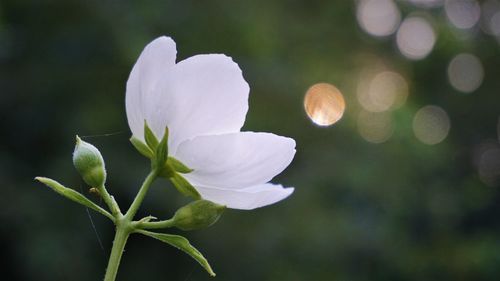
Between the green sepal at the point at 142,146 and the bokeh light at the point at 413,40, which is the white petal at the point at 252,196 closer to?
the green sepal at the point at 142,146

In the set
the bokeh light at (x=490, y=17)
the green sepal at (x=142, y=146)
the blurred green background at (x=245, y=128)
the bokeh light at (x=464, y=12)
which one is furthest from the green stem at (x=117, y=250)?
the bokeh light at (x=490, y=17)

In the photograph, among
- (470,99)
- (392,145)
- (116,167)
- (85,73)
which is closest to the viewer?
(116,167)

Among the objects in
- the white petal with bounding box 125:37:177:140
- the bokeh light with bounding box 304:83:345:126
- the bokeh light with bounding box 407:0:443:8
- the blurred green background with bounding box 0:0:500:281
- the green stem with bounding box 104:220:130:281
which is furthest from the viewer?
the bokeh light with bounding box 407:0:443:8

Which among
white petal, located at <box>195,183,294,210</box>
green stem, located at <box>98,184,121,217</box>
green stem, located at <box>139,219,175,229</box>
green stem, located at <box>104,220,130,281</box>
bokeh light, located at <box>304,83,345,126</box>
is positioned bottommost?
green stem, located at <box>104,220,130,281</box>

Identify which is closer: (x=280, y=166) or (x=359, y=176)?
(x=280, y=166)

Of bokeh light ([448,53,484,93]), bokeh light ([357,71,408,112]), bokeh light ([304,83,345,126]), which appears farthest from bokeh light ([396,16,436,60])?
bokeh light ([304,83,345,126])

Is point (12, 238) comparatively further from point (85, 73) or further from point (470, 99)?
point (470, 99)

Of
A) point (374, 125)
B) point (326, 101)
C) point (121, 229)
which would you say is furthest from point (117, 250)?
point (374, 125)

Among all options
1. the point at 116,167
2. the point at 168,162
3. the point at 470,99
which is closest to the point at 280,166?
the point at 168,162

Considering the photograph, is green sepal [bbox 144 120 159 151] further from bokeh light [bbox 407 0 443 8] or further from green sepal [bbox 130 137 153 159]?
bokeh light [bbox 407 0 443 8]
